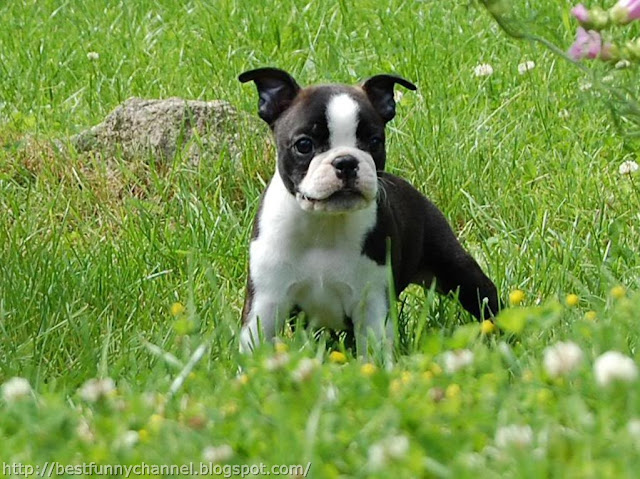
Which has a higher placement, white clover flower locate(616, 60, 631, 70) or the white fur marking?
white clover flower locate(616, 60, 631, 70)

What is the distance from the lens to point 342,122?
4.14 metres

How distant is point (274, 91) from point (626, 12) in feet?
5.93

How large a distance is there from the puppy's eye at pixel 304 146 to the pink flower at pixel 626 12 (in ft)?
4.78

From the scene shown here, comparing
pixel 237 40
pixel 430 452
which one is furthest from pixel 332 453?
pixel 237 40

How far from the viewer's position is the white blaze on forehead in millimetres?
4145

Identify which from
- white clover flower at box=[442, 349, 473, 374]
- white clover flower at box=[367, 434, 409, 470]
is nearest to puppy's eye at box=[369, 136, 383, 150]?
white clover flower at box=[442, 349, 473, 374]

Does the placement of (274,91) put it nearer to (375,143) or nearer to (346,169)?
(375,143)

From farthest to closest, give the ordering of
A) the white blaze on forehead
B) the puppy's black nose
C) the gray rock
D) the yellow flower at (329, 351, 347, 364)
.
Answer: the gray rock → the white blaze on forehead → the puppy's black nose → the yellow flower at (329, 351, 347, 364)

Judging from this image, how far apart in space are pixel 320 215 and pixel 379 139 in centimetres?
32

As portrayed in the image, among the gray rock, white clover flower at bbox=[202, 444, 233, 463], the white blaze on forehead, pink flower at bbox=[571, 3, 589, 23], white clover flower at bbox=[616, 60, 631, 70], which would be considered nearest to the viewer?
white clover flower at bbox=[202, 444, 233, 463]

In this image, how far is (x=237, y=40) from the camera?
707cm

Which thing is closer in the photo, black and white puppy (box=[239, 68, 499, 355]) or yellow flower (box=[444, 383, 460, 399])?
yellow flower (box=[444, 383, 460, 399])

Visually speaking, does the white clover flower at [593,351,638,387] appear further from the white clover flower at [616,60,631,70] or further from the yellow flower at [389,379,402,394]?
the white clover flower at [616,60,631,70]

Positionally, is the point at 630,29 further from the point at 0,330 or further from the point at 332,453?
the point at 332,453
